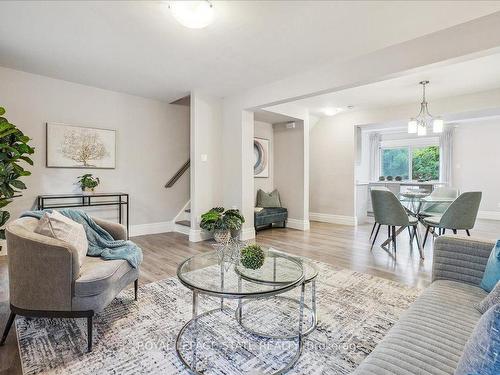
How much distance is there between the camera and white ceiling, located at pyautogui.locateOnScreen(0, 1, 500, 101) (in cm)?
241

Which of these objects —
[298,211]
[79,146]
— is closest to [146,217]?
[79,146]

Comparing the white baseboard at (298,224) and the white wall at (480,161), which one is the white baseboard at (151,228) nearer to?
the white baseboard at (298,224)

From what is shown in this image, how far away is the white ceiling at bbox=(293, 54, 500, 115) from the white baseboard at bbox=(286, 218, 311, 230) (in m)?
2.37

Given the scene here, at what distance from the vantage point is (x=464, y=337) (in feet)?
3.83

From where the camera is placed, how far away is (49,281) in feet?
5.80

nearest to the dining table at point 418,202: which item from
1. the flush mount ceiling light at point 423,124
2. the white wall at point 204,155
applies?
the flush mount ceiling light at point 423,124

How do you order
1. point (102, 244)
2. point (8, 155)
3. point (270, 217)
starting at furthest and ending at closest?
point (270, 217), point (8, 155), point (102, 244)

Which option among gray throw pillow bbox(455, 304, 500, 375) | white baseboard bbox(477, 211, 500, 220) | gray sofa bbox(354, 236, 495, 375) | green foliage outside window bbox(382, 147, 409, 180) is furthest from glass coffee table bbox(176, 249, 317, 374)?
green foliage outside window bbox(382, 147, 409, 180)

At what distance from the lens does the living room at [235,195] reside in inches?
67.7

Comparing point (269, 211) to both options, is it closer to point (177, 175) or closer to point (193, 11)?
point (177, 175)

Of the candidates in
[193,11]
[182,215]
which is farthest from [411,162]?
[193,11]

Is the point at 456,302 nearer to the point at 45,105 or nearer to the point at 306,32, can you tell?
the point at 306,32

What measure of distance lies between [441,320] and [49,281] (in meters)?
2.16

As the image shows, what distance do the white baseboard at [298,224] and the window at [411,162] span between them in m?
4.32
